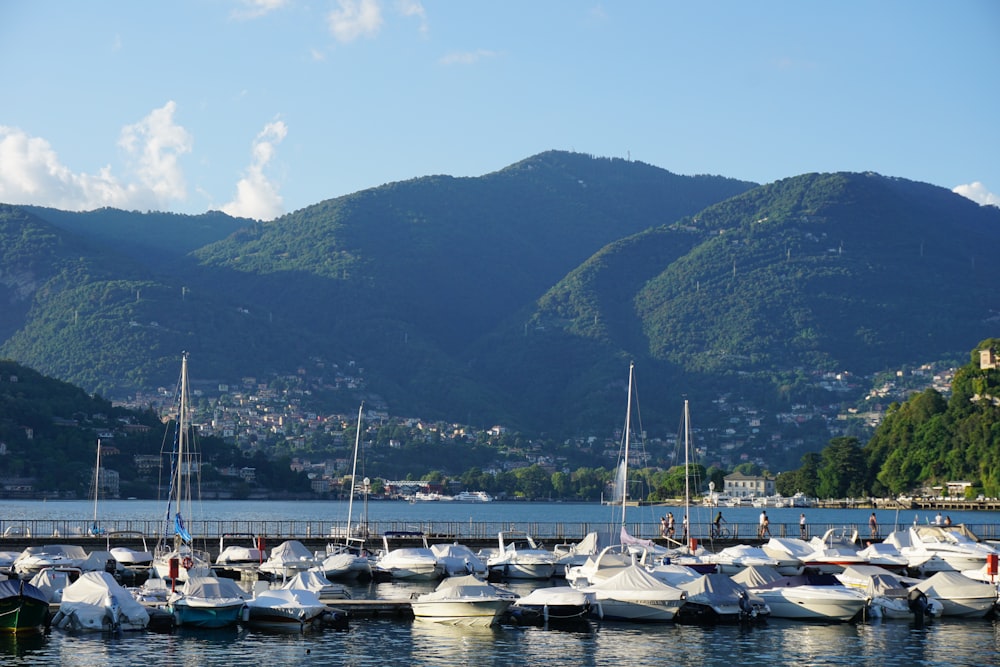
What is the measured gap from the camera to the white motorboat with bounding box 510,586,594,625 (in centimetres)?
4906

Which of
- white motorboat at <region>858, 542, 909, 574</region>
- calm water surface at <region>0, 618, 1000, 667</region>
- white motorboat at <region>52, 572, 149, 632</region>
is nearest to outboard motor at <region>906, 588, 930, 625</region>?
calm water surface at <region>0, 618, 1000, 667</region>

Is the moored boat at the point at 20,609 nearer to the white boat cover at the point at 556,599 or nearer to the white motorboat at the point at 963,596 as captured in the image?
the white boat cover at the point at 556,599

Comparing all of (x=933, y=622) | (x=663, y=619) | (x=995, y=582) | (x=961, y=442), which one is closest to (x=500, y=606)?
(x=663, y=619)

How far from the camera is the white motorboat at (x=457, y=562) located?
209 feet

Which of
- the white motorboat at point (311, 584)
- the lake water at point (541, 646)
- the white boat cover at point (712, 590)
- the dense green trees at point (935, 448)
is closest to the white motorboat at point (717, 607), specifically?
the white boat cover at point (712, 590)

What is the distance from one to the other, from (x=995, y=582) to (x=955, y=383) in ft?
467

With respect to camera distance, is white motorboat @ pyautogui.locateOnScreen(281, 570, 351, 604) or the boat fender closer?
white motorboat @ pyautogui.locateOnScreen(281, 570, 351, 604)

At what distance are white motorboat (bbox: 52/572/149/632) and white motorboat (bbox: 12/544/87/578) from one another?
40.2 feet

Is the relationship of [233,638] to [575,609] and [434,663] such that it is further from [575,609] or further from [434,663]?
[575,609]

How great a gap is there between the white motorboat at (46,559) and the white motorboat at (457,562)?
50.1 feet

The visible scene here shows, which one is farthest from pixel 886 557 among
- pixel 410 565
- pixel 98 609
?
pixel 98 609

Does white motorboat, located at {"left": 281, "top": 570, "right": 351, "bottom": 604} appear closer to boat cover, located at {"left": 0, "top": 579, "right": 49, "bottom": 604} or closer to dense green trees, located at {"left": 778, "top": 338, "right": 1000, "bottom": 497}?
boat cover, located at {"left": 0, "top": 579, "right": 49, "bottom": 604}

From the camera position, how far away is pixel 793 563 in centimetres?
6444

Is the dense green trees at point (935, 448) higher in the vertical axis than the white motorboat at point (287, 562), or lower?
higher
